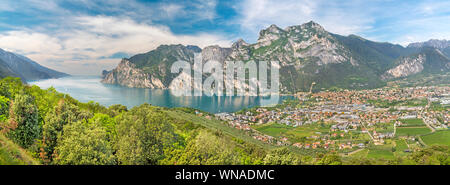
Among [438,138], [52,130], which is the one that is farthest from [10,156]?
[438,138]

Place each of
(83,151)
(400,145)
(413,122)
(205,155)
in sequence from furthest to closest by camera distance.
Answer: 1. (413,122)
2. (400,145)
3. (205,155)
4. (83,151)

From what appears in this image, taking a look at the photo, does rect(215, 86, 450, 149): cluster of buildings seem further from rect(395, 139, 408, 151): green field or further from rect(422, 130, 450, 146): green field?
rect(422, 130, 450, 146): green field

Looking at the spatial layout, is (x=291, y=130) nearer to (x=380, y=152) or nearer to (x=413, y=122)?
(x=380, y=152)

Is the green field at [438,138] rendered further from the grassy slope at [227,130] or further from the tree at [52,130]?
the tree at [52,130]

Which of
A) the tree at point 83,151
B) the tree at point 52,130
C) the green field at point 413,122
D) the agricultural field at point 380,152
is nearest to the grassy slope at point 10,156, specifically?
the tree at point 83,151
